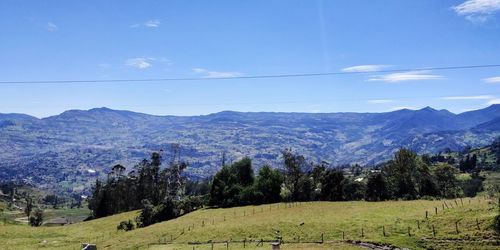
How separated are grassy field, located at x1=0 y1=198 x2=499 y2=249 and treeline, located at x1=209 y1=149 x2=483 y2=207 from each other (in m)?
13.7

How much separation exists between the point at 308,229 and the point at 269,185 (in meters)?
56.9

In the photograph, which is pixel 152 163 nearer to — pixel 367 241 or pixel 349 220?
pixel 349 220

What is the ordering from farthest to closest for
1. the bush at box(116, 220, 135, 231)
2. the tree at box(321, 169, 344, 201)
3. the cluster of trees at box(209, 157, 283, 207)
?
the tree at box(321, 169, 344, 201) → the cluster of trees at box(209, 157, 283, 207) → the bush at box(116, 220, 135, 231)

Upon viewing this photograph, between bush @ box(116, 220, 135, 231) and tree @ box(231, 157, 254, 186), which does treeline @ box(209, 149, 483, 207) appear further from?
bush @ box(116, 220, 135, 231)

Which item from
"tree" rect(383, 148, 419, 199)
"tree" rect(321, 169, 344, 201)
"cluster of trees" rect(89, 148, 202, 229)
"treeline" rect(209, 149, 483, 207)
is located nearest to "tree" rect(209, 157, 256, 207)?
"treeline" rect(209, 149, 483, 207)

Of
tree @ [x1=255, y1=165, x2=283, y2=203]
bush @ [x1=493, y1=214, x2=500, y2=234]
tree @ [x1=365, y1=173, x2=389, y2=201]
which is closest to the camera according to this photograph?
bush @ [x1=493, y1=214, x2=500, y2=234]

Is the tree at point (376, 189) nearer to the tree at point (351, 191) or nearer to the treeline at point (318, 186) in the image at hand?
the treeline at point (318, 186)

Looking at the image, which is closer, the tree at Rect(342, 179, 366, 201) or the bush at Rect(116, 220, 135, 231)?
the bush at Rect(116, 220, 135, 231)

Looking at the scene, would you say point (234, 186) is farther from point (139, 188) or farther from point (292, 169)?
point (139, 188)

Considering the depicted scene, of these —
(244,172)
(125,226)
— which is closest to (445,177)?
(244,172)

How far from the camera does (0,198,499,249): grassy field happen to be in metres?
63.5

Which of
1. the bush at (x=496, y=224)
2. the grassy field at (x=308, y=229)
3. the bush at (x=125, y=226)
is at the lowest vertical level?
the bush at (x=125, y=226)

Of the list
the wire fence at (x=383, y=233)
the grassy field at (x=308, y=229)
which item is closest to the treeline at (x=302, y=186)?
the grassy field at (x=308, y=229)

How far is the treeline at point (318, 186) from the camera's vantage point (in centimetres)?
13212
